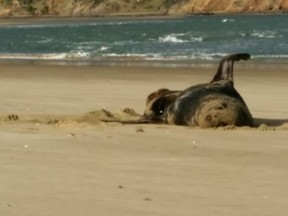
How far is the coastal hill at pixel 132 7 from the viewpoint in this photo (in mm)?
113500

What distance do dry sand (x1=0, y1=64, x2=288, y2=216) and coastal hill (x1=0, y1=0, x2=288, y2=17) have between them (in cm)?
10217

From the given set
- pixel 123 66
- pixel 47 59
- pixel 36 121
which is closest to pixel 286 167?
pixel 36 121

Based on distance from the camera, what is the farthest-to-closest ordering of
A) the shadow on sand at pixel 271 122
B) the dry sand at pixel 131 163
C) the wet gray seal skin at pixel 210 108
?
1. the shadow on sand at pixel 271 122
2. the wet gray seal skin at pixel 210 108
3. the dry sand at pixel 131 163

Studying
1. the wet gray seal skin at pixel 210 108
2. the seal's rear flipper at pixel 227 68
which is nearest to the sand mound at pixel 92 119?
the wet gray seal skin at pixel 210 108

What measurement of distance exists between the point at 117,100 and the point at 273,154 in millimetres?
5522

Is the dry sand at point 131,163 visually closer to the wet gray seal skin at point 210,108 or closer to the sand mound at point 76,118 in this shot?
the sand mound at point 76,118

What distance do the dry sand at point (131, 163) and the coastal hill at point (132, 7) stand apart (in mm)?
102169

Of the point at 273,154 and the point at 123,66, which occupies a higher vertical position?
the point at 273,154

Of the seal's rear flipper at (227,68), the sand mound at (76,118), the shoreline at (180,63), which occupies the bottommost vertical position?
the shoreline at (180,63)

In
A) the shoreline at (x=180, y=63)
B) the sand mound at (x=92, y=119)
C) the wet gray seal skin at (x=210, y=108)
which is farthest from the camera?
the shoreline at (x=180, y=63)

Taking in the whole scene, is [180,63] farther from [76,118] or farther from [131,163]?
[131,163]

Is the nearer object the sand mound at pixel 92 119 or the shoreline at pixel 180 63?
the sand mound at pixel 92 119

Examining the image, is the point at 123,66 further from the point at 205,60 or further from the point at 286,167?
the point at 286,167

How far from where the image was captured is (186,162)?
754 cm
